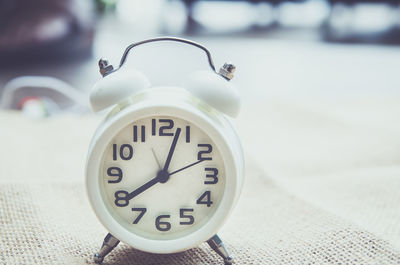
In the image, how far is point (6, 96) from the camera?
73.6 inches

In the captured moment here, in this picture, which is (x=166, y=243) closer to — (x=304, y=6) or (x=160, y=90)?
(x=160, y=90)

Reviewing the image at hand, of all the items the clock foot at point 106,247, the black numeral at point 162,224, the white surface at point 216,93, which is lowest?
the clock foot at point 106,247

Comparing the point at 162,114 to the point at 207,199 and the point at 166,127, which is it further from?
the point at 207,199

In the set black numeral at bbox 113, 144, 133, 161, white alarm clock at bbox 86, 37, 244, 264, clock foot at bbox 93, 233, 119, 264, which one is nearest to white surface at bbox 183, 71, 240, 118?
white alarm clock at bbox 86, 37, 244, 264

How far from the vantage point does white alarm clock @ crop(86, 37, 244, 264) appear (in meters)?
0.62

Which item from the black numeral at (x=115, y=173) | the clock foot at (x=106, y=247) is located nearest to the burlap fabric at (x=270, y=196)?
the clock foot at (x=106, y=247)

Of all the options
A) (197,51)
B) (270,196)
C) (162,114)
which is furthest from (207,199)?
(197,51)

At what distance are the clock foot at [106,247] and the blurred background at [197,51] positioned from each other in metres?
0.93

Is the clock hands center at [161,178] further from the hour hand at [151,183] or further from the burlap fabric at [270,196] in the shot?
the burlap fabric at [270,196]

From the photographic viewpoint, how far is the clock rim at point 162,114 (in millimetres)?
616

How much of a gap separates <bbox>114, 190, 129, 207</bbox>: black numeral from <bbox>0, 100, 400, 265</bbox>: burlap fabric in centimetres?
9

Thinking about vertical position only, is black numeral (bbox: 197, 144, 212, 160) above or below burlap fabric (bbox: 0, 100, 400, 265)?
above

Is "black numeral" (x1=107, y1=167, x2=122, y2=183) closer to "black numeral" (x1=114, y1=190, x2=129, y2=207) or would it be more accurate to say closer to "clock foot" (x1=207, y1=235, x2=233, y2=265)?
"black numeral" (x1=114, y1=190, x2=129, y2=207)

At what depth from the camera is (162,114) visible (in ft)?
2.04
